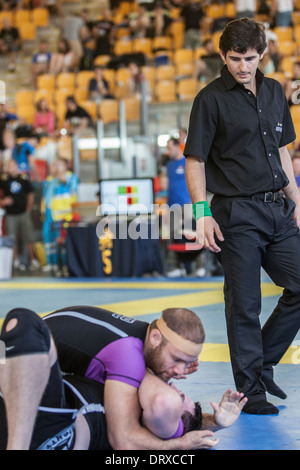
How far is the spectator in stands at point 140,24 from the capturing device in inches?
718

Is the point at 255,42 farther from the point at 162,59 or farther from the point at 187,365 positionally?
the point at 162,59

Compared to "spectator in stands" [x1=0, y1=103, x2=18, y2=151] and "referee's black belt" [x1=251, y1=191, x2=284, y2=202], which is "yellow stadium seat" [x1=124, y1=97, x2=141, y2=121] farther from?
"referee's black belt" [x1=251, y1=191, x2=284, y2=202]

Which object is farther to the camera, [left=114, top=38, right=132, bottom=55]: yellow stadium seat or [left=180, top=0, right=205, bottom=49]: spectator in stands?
[left=114, top=38, right=132, bottom=55]: yellow stadium seat

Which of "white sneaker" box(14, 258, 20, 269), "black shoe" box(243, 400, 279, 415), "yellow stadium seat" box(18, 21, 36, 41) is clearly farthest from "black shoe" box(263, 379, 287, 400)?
"yellow stadium seat" box(18, 21, 36, 41)

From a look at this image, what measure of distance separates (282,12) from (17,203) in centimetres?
641

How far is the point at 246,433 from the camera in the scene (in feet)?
10.5

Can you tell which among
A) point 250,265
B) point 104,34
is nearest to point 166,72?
point 104,34

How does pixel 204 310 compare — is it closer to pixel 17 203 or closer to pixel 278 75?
pixel 278 75

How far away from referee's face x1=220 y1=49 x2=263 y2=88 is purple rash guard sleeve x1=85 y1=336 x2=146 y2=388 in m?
1.43

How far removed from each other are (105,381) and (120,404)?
0.44 ft

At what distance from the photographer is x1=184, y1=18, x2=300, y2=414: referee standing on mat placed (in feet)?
12.0

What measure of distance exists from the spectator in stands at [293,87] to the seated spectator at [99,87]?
4.71 metres

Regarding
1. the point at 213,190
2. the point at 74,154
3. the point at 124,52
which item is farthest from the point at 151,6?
the point at 213,190

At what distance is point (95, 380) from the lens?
300cm
